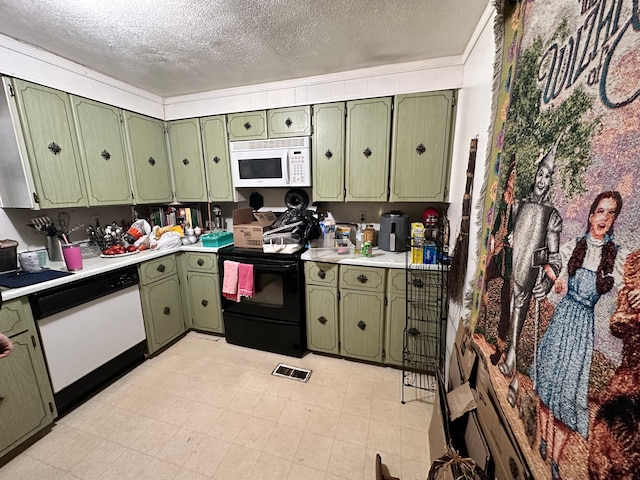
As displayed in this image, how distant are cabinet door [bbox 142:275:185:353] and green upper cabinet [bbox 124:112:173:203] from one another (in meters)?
0.85

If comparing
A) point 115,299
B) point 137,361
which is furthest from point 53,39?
point 137,361

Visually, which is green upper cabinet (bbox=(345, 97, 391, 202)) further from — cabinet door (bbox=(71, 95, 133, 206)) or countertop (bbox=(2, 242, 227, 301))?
cabinet door (bbox=(71, 95, 133, 206))

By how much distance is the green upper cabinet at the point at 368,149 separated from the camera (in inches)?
78.2

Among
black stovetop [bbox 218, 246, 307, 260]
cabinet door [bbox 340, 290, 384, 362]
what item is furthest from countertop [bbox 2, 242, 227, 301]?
cabinet door [bbox 340, 290, 384, 362]

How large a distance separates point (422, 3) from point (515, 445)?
190 centimetres

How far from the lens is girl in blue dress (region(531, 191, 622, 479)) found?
465mm

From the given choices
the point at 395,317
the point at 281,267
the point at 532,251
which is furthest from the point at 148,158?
the point at 532,251

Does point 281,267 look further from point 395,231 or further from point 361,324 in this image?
point 395,231

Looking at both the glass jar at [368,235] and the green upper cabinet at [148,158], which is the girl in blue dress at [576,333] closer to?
the glass jar at [368,235]

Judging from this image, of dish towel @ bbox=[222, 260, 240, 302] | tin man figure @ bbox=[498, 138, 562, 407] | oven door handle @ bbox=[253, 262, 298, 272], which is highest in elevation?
tin man figure @ bbox=[498, 138, 562, 407]

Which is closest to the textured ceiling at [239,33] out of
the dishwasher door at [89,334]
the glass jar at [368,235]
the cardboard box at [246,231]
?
the cardboard box at [246,231]

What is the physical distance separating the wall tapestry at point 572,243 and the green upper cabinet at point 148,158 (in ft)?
9.06

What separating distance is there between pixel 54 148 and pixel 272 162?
5.01ft

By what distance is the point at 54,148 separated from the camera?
5.80 ft
